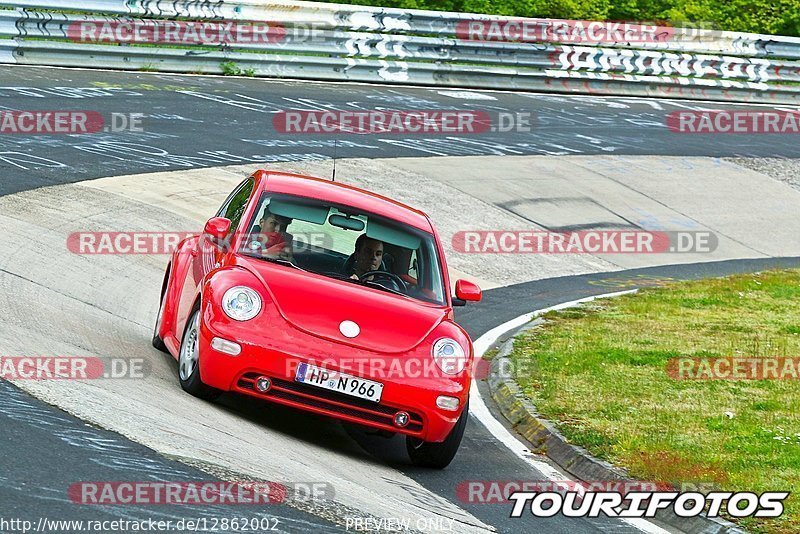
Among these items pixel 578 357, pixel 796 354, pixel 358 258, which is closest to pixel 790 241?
pixel 796 354

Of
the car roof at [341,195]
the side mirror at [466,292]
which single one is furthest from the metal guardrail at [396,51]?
the side mirror at [466,292]

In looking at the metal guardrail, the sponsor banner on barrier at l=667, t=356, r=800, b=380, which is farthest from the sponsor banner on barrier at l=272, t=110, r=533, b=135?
the sponsor banner on barrier at l=667, t=356, r=800, b=380

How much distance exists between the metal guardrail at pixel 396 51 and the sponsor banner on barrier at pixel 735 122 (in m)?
1.01

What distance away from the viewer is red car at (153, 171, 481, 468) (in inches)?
309

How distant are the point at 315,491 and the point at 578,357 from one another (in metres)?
5.66

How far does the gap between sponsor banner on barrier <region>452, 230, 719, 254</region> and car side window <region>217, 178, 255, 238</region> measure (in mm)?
6884

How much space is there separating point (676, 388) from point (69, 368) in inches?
205

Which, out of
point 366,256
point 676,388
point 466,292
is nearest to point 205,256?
point 366,256

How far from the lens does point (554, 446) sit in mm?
9195

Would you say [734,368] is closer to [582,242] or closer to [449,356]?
[449,356]

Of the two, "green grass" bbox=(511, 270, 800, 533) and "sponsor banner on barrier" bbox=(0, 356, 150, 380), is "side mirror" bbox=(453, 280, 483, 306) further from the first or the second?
"sponsor banner on barrier" bbox=(0, 356, 150, 380)

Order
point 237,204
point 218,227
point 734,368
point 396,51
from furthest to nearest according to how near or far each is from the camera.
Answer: point 396,51 → point 734,368 → point 237,204 → point 218,227

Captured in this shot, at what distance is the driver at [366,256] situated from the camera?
353 inches

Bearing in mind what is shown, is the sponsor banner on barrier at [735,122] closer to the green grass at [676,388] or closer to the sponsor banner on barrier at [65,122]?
the green grass at [676,388]
